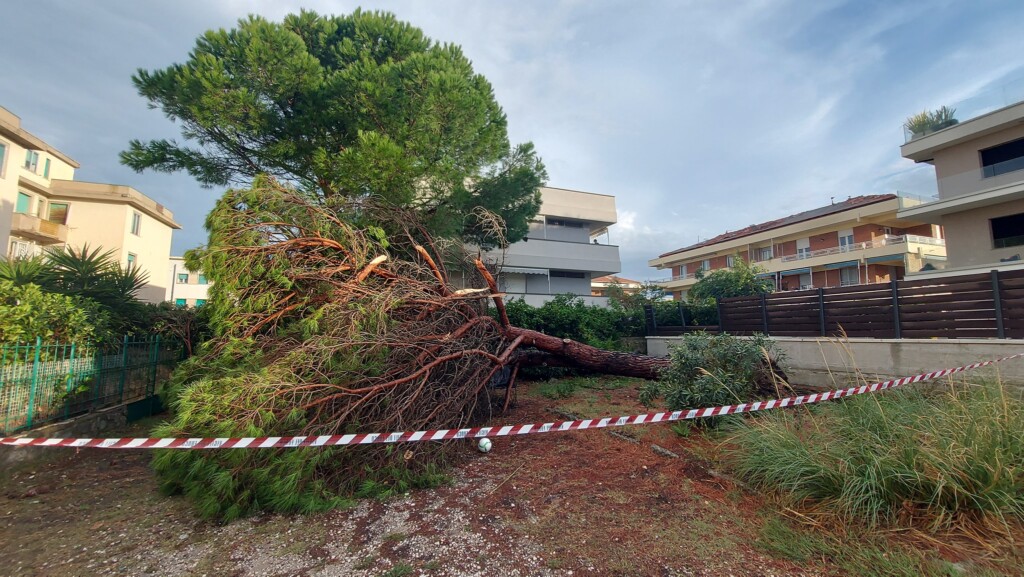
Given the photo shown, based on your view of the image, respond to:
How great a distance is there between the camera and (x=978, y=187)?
15656 mm

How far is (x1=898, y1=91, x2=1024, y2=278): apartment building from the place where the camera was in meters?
14.8

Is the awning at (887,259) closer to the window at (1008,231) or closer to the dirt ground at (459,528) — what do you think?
the window at (1008,231)

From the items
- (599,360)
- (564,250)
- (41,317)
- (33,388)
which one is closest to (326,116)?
(41,317)

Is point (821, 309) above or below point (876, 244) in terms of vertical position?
below

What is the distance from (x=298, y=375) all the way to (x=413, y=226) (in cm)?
348

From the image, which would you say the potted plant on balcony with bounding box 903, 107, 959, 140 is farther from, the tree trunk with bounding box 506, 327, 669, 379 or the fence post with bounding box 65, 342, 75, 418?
the fence post with bounding box 65, 342, 75, 418

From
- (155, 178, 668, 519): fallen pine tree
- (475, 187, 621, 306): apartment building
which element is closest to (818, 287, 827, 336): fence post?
(155, 178, 668, 519): fallen pine tree

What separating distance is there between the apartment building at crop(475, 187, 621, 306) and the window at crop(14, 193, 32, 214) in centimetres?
2375

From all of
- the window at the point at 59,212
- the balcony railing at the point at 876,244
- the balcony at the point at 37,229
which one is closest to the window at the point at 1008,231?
the balcony railing at the point at 876,244

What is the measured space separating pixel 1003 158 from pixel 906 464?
20.7 m

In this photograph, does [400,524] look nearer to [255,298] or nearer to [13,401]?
[255,298]

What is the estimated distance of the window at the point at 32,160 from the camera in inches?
789

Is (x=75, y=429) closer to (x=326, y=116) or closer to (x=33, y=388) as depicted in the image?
(x=33, y=388)

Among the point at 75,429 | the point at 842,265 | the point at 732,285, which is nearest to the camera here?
the point at 75,429
